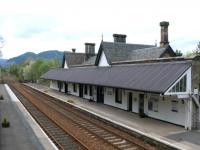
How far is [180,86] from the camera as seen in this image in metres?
19.6

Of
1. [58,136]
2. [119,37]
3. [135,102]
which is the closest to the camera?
[58,136]

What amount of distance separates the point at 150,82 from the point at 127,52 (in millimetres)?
17336

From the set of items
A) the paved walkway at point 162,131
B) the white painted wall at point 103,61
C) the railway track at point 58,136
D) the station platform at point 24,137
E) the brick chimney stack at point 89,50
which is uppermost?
the brick chimney stack at point 89,50

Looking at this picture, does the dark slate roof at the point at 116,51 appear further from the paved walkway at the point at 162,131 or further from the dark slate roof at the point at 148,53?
the paved walkway at the point at 162,131

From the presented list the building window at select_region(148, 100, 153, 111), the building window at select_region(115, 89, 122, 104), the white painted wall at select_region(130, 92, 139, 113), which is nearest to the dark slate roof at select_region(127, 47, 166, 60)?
the building window at select_region(115, 89, 122, 104)

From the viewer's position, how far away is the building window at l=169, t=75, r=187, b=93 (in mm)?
19312

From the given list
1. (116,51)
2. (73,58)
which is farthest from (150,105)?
(73,58)

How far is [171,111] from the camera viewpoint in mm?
21266

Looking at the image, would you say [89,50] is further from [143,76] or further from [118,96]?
[143,76]

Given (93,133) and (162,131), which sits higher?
(162,131)

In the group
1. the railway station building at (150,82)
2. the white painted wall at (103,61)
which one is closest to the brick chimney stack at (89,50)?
the railway station building at (150,82)

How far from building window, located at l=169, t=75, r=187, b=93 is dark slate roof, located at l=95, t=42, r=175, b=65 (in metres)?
13.0

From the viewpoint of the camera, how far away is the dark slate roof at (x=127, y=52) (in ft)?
110

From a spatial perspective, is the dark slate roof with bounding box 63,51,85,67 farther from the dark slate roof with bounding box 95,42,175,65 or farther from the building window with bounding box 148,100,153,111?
the building window with bounding box 148,100,153,111
